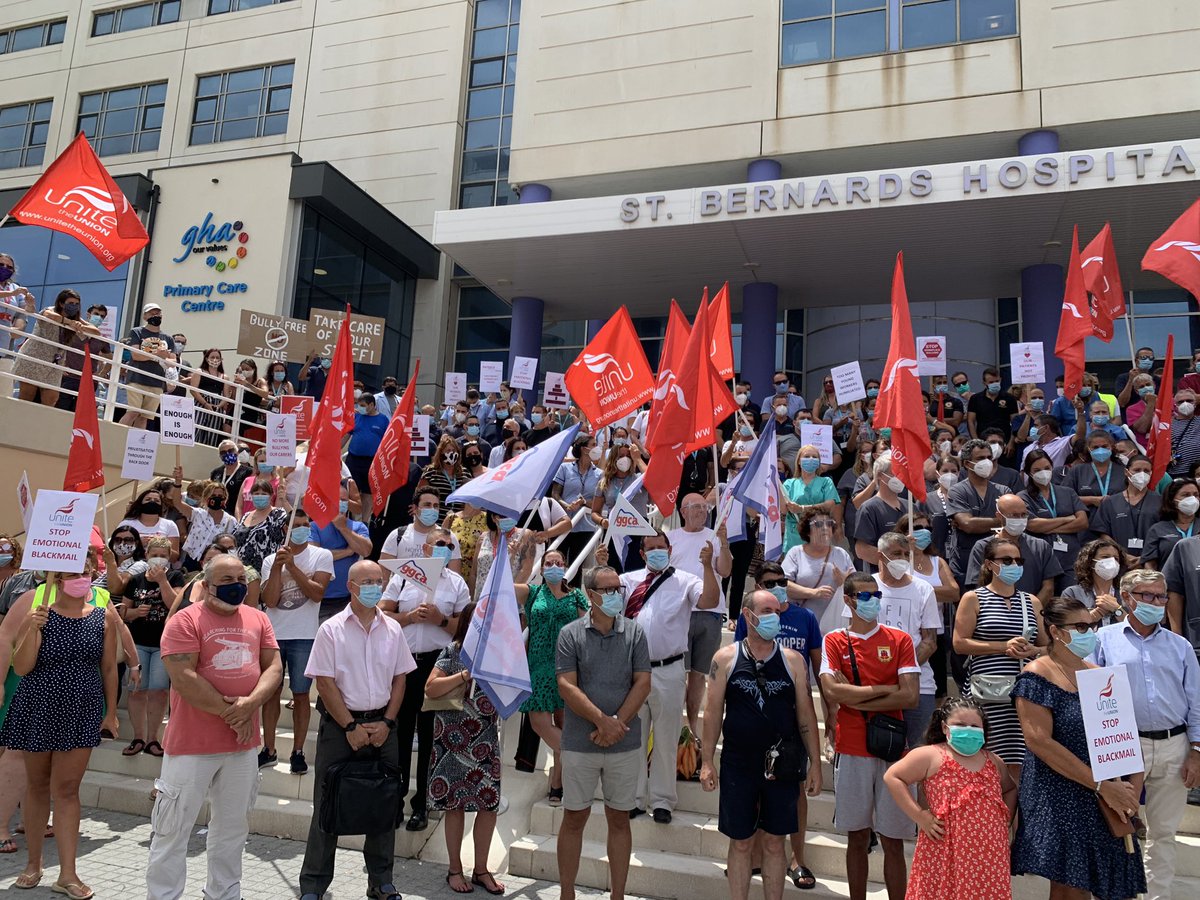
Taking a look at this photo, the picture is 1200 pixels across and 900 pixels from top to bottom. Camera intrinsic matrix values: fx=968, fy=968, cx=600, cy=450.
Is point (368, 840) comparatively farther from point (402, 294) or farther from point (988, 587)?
point (402, 294)

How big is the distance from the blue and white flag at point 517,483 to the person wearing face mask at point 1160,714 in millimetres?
3814

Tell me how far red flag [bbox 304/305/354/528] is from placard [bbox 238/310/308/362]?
8.82 m

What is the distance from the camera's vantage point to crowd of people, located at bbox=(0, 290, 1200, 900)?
5.03 meters

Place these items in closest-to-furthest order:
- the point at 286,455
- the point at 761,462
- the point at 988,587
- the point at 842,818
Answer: the point at 842,818, the point at 988,587, the point at 761,462, the point at 286,455

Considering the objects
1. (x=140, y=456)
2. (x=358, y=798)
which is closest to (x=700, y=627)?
(x=358, y=798)

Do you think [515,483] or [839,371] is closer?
[515,483]

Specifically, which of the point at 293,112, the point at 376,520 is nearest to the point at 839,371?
the point at 376,520

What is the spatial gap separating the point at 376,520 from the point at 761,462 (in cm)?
528

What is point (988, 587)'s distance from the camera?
6395mm

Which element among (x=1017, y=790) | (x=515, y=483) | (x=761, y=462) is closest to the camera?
(x=1017, y=790)

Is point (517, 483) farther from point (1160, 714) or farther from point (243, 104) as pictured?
point (243, 104)

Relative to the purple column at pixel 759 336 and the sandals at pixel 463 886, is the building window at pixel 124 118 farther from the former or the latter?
the sandals at pixel 463 886

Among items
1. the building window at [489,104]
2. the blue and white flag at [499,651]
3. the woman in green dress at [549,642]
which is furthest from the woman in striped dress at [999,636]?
the building window at [489,104]

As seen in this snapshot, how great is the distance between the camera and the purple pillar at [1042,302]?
17.9 meters
